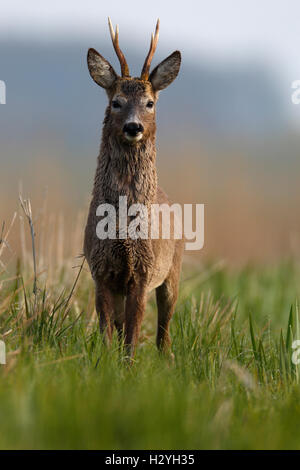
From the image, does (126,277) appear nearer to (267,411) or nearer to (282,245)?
(267,411)

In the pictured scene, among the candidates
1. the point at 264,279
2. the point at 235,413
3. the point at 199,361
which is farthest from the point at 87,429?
the point at 264,279

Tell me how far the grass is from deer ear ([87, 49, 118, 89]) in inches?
71.7

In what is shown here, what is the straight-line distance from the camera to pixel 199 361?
18.9 feet

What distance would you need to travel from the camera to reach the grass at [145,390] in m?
3.71

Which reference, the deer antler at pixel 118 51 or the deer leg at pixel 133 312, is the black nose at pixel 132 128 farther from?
the deer leg at pixel 133 312

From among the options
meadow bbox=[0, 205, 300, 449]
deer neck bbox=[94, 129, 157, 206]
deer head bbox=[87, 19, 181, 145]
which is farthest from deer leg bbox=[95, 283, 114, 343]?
deer head bbox=[87, 19, 181, 145]

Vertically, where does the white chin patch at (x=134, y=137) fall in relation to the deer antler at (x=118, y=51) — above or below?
below

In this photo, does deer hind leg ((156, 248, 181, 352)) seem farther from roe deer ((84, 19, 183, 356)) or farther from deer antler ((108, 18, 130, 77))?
deer antler ((108, 18, 130, 77))

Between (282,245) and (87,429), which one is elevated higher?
(282,245)

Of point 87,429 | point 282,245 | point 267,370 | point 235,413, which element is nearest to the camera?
point 87,429

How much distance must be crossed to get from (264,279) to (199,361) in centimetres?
624

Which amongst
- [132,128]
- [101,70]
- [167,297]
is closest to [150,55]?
[101,70]

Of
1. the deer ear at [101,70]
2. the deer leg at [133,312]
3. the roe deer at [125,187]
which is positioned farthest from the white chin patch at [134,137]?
the deer leg at [133,312]

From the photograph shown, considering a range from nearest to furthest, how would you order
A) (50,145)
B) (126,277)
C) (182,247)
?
(126,277)
(182,247)
(50,145)
